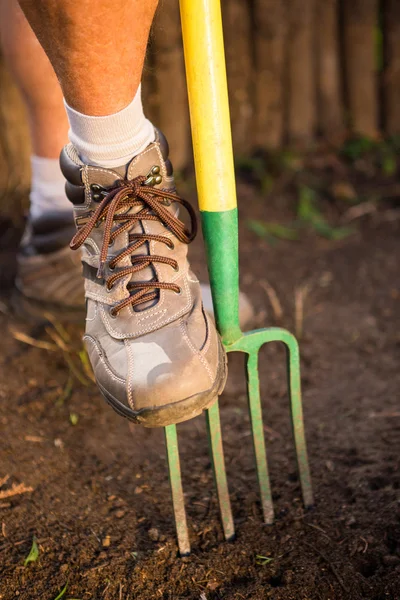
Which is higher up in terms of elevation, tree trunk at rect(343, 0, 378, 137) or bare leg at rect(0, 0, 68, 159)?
bare leg at rect(0, 0, 68, 159)

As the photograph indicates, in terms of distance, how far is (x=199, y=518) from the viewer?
156cm

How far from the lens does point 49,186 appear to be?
80.1 inches

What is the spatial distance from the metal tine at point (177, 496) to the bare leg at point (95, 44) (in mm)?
705

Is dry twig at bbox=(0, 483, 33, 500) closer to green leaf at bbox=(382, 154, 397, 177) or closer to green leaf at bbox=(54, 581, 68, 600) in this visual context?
green leaf at bbox=(54, 581, 68, 600)

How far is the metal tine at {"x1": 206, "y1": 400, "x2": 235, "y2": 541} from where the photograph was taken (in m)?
1.46

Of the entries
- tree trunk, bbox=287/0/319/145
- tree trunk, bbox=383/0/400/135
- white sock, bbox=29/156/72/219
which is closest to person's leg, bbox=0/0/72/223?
white sock, bbox=29/156/72/219

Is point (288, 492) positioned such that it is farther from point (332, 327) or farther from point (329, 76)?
point (329, 76)

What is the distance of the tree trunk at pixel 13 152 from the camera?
287 cm

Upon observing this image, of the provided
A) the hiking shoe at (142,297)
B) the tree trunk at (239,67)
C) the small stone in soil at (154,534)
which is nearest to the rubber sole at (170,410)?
the hiking shoe at (142,297)

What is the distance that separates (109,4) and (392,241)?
6.41 feet

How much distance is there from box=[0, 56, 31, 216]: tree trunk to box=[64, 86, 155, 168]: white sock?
1.62 m

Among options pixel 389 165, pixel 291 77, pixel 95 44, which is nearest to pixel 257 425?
pixel 95 44

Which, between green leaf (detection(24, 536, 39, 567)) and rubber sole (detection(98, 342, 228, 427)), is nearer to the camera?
rubber sole (detection(98, 342, 228, 427))

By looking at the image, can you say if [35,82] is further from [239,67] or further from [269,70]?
[269,70]
